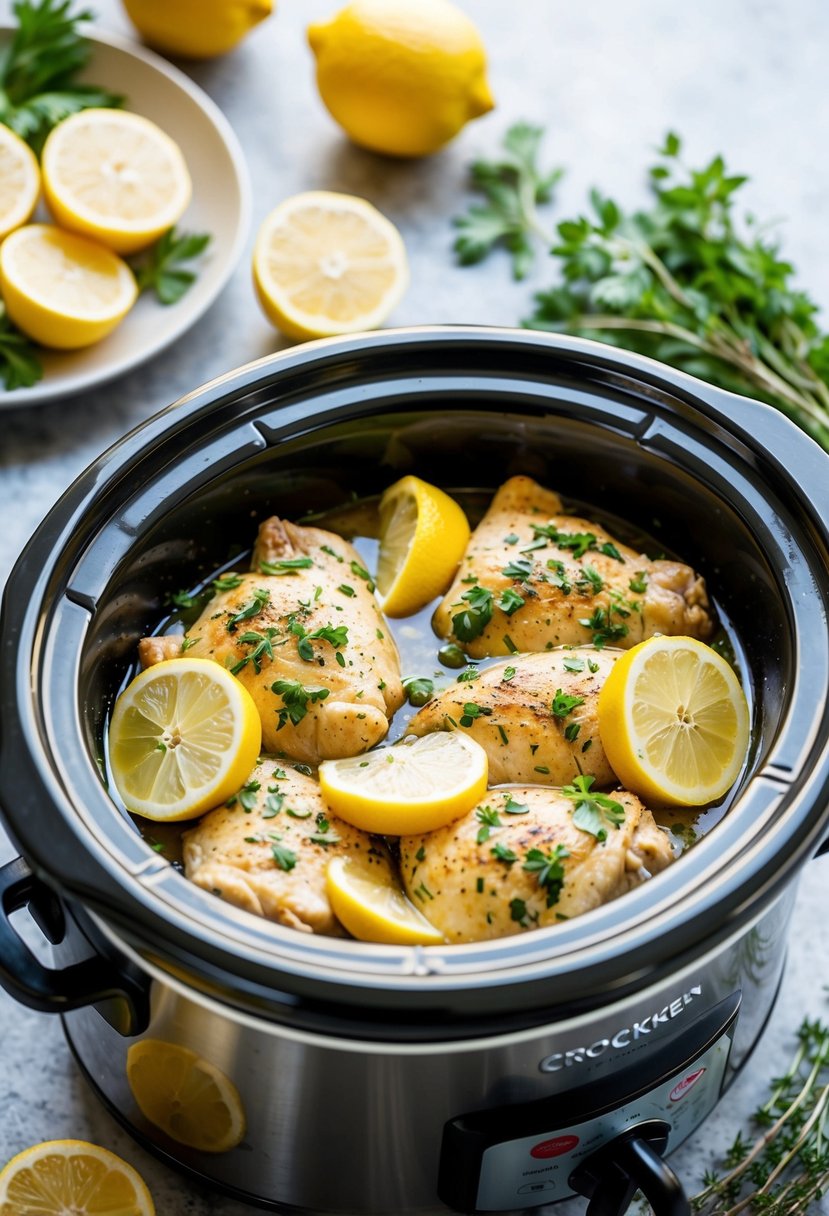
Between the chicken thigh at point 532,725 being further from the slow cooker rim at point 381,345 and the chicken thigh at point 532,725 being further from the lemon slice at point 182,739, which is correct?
the slow cooker rim at point 381,345

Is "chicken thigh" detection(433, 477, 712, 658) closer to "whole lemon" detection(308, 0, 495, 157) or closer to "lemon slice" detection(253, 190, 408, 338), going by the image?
"lemon slice" detection(253, 190, 408, 338)

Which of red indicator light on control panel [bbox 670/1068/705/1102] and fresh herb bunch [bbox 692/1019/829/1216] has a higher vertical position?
red indicator light on control panel [bbox 670/1068/705/1102]

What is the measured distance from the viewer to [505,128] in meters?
3.40

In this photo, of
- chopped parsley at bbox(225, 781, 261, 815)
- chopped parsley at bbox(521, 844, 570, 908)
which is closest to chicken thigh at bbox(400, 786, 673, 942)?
chopped parsley at bbox(521, 844, 570, 908)

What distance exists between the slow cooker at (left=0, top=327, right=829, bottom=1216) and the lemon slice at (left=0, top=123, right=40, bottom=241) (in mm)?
1128

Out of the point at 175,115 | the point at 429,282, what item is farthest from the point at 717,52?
the point at 175,115

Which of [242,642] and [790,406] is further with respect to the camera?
[790,406]

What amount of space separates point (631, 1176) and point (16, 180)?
7.64 ft

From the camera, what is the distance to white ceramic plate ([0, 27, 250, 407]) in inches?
111

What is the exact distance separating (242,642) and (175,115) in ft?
5.71

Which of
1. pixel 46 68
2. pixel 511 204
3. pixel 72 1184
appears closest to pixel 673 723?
pixel 72 1184

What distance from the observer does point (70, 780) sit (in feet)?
5.12

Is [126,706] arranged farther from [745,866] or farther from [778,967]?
[778,967]

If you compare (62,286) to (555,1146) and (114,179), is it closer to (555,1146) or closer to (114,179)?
(114,179)
